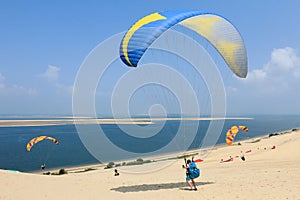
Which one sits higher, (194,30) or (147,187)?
(194,30)

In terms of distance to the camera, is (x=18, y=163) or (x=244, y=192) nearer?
(x=244, y=192)

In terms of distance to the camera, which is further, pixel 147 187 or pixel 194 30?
pixel 194 30

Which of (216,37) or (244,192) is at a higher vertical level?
(216,37)

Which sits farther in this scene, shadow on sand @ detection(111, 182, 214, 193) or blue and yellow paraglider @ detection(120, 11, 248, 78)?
shadow on sand @ detection(111, 182, 214, 193)

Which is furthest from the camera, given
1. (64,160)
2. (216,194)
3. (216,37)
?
(64,160)

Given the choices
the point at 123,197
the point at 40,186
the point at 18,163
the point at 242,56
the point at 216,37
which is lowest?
the point at 123,197

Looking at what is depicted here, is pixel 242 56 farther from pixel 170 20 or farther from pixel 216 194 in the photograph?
pixel 216 194

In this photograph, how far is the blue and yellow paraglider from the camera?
33.1 ft

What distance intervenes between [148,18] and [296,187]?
810cm

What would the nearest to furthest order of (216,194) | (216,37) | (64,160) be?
(216,194) < (216,37) < (64,160)

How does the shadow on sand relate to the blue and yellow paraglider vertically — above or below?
below

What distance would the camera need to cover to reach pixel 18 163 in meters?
38.4

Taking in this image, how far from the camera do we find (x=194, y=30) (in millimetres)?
12539

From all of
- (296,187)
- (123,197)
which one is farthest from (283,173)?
(123,197)
